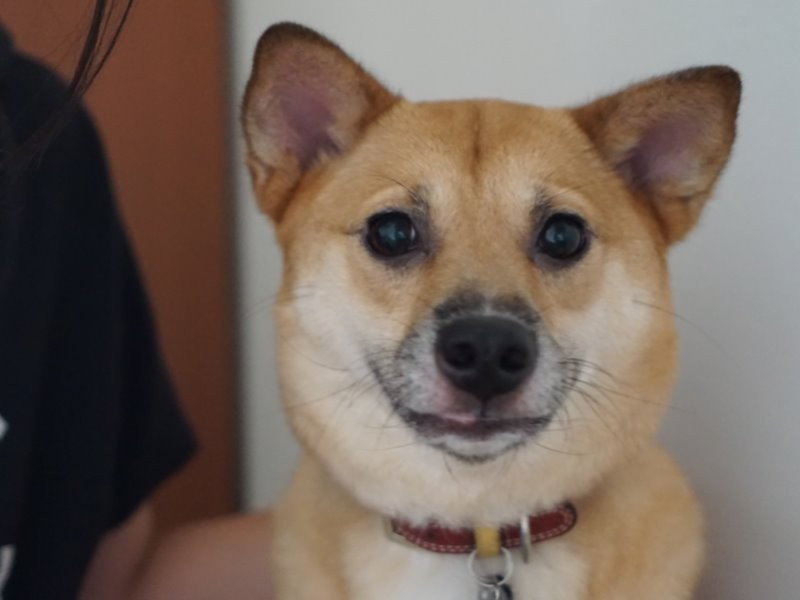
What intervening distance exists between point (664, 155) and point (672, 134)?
1.1 inches

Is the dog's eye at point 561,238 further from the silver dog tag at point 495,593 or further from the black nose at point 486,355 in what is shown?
the silver dog tag at point 495,593

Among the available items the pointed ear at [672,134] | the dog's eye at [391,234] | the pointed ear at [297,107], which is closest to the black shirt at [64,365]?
the pointed ear at [297,107]

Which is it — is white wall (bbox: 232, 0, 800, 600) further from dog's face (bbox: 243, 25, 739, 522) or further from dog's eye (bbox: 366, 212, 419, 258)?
dog's eye (bbox: 366, 212, 419, 258)

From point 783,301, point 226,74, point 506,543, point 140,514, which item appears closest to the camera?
point 506,543

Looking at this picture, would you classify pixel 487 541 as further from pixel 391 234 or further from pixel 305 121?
pixel 305 121

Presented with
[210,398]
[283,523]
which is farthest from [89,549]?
[210,398]

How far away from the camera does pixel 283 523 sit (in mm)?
978

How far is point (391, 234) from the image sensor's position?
888mm

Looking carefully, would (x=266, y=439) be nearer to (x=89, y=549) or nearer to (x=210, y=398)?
(x=210, y=398)

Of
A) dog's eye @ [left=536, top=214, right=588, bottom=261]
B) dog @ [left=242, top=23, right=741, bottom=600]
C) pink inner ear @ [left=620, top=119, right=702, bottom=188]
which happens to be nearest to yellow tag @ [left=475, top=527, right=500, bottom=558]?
dog @ [left=242, top=23, right=741, bottom=600]

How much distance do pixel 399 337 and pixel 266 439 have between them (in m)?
1.07

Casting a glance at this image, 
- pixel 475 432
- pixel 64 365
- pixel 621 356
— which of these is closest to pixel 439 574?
pixel 475 432

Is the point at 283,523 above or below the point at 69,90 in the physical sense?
below

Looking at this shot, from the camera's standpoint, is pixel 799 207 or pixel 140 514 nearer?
pixel 799 207
